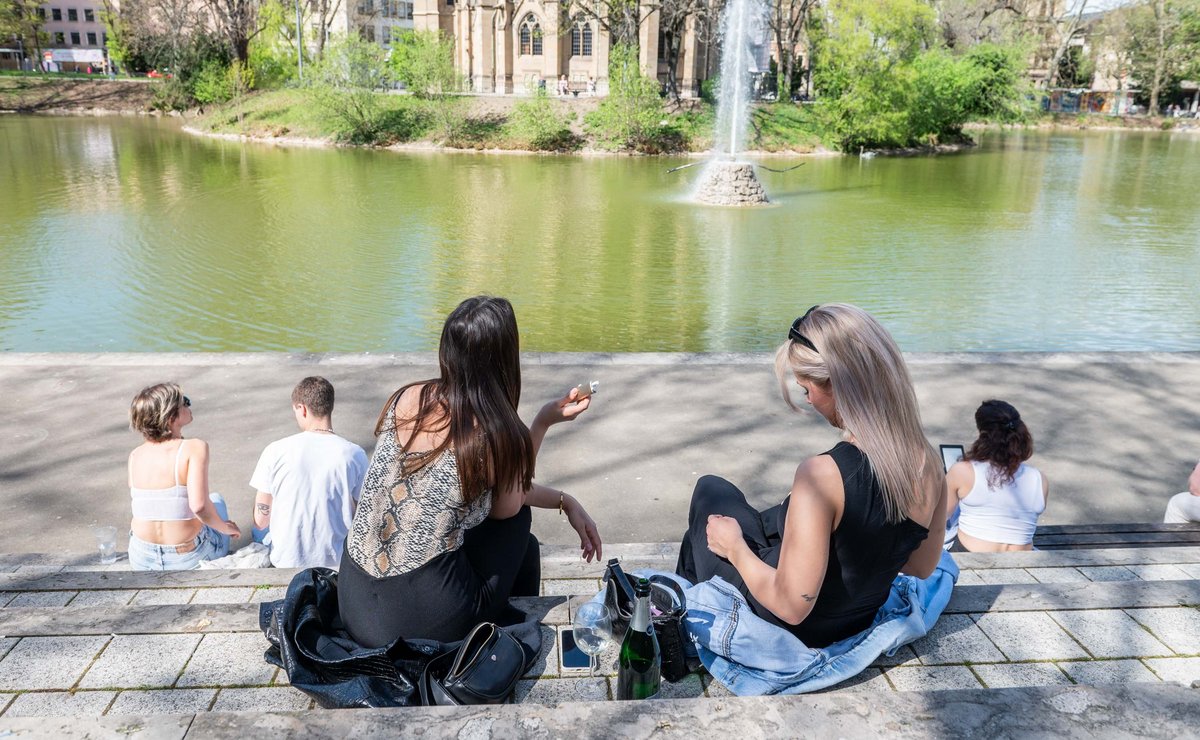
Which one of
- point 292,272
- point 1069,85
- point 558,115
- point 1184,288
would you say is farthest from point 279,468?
point 1069,85

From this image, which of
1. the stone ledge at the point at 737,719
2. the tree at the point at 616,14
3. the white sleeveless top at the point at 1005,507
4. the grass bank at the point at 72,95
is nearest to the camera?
the stone ledge at the point at 737,719

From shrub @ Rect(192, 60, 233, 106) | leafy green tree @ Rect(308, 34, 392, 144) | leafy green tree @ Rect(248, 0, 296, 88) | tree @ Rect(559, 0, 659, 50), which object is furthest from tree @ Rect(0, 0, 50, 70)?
tree @ Rect(559, 0, 659, 50)

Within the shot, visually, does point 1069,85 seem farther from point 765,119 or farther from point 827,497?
point 827,497

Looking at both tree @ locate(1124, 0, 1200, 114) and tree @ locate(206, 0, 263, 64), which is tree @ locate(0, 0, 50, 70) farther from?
tree @ locate(1124, 0, 1200, 114)

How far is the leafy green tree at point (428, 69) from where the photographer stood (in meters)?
40.7

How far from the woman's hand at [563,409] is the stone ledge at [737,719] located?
1229mm

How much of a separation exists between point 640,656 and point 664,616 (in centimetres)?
16

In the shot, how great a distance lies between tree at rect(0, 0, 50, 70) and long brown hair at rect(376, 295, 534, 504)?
239 feet

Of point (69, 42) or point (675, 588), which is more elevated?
point (69, 42)

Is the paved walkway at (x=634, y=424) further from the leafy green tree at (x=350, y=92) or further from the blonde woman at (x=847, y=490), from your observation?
the leafy green tree at (x=350, y=92)

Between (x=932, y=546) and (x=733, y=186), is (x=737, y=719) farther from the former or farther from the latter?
(x=733, y=186)

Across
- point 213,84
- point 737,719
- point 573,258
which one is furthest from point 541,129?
point 737,719

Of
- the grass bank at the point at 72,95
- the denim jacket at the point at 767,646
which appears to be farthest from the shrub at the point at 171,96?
the denim jacket at the point at 767,646

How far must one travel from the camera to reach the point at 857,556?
2629 millimetres
